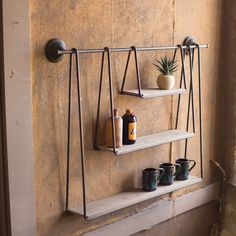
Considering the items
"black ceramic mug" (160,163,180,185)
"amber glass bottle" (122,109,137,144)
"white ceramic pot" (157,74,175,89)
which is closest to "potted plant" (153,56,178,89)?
"white ceramic pot" (157,74,175,89)

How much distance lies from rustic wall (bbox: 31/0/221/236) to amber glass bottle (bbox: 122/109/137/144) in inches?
3.0

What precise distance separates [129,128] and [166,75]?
0.31m

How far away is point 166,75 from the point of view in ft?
6.95

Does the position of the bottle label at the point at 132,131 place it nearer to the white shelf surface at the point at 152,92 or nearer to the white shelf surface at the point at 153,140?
the white shelf surface at the point at 153,140

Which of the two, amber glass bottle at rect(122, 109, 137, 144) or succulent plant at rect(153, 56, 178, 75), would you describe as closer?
amber glass bottle at rect(122, 109, 137, 144)

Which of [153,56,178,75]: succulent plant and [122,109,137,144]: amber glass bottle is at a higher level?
[153,56,178,75]: succulent plant

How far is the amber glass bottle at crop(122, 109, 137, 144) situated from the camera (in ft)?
6.61

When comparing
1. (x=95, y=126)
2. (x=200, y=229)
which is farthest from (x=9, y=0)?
(x=200, y=229)

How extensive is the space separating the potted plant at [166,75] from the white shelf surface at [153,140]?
0.24m

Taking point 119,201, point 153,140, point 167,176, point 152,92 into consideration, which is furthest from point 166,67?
point 119,201

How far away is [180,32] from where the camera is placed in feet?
7.59

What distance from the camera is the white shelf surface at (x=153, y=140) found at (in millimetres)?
1956

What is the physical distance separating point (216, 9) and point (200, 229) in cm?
126

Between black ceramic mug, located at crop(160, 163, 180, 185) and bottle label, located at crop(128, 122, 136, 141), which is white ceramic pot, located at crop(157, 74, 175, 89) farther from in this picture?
black ceramic mug, located at crop(160, 163, 180, 185)
